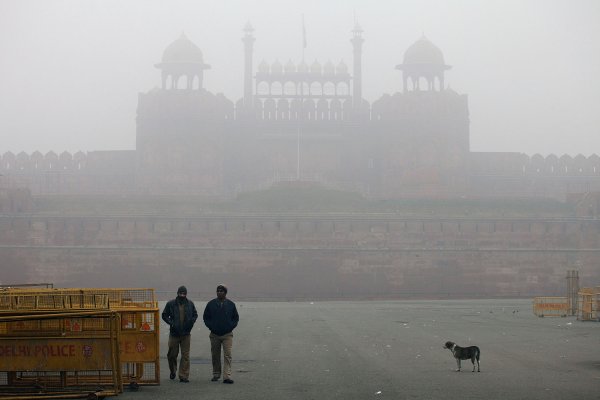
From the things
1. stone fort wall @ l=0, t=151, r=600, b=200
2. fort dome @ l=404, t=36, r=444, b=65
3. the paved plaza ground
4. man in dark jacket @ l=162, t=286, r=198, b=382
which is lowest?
the paved plaza ground

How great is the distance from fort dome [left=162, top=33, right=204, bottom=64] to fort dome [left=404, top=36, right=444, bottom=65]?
29.5 ft

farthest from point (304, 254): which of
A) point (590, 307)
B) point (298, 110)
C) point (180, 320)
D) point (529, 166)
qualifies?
point (180, 320)

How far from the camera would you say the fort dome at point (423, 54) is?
4853 cm

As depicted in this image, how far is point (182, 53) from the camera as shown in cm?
4778

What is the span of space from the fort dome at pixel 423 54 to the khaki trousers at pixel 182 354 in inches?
1526

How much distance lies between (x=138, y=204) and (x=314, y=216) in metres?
6.08

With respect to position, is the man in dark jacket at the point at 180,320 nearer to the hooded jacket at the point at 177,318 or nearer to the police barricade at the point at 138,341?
the hooded jacket at the point at 177,318

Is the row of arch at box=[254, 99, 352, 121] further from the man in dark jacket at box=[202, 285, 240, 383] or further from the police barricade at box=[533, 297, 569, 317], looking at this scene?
the man in dark jacket at box=[202, 285, 240, 383]

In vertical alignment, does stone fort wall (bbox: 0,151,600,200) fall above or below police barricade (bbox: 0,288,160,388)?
above

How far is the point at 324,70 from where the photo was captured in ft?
163

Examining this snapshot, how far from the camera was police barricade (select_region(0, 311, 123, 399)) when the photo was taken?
931 centimetres

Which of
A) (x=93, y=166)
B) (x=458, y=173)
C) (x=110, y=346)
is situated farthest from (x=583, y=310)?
(x=93, y=166)

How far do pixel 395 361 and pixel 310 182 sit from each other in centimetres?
2887

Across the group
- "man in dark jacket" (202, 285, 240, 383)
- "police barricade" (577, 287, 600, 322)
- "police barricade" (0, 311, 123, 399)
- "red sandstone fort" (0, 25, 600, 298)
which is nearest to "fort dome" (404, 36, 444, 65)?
"red sandstone fort" (0, 25, 600, 298)
